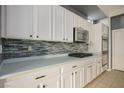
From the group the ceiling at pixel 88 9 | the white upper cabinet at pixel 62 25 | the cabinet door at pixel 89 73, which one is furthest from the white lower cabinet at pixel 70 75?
the ceiling at pixel 88 9

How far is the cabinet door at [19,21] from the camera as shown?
1.42 metres

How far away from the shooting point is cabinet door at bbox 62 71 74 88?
1866 mm

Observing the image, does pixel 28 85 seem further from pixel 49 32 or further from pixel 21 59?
pixel 49 32

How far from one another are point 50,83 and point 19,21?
3.46 feet

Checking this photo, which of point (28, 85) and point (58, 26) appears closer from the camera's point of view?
point (28, 85)

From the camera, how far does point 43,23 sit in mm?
1947

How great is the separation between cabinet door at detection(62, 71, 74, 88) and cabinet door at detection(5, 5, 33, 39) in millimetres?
924

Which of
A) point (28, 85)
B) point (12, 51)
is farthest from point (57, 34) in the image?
point (28, 85)

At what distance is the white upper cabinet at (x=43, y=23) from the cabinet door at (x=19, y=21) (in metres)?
0.17

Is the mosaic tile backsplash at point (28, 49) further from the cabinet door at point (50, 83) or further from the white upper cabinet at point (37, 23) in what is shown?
the cabinet door at point (50, 83)

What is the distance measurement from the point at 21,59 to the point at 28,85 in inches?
29.9

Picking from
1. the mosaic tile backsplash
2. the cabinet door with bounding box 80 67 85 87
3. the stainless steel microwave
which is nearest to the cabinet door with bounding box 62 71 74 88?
the cabinet door with bounding box 80 67 85 87

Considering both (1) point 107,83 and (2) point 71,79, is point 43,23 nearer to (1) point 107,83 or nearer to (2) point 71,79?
(2) point 71,79

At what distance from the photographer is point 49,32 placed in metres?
2.08
